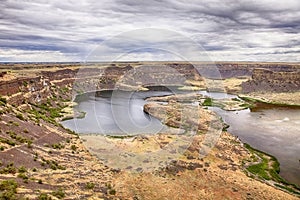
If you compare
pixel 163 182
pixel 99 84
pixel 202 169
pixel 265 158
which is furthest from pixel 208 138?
pixel 99 84

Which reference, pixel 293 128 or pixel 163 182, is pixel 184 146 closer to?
pixel 163 182

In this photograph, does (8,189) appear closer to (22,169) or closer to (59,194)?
(59,194)

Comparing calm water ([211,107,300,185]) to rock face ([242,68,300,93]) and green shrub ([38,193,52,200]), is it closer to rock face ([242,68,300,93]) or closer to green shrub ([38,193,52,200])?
green shrub ([38,193,52,200])

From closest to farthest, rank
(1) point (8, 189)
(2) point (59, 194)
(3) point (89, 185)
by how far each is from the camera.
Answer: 1. (1) point (8, 189)
2. (2) point (59, 194)
3. (3) point (89, 185)

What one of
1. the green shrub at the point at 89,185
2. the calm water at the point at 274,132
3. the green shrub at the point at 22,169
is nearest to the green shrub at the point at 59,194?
the green shrub at the point at 89,185

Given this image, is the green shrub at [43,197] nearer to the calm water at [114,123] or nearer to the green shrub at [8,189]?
the green shrub at [8,189]

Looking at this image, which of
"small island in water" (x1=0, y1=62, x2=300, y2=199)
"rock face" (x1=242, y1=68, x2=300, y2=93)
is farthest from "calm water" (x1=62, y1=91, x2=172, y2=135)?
"rock face" (x1=242, y1=68, x2=300, y2=93)

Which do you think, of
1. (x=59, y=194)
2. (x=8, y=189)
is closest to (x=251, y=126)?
(x=59, y=194)
